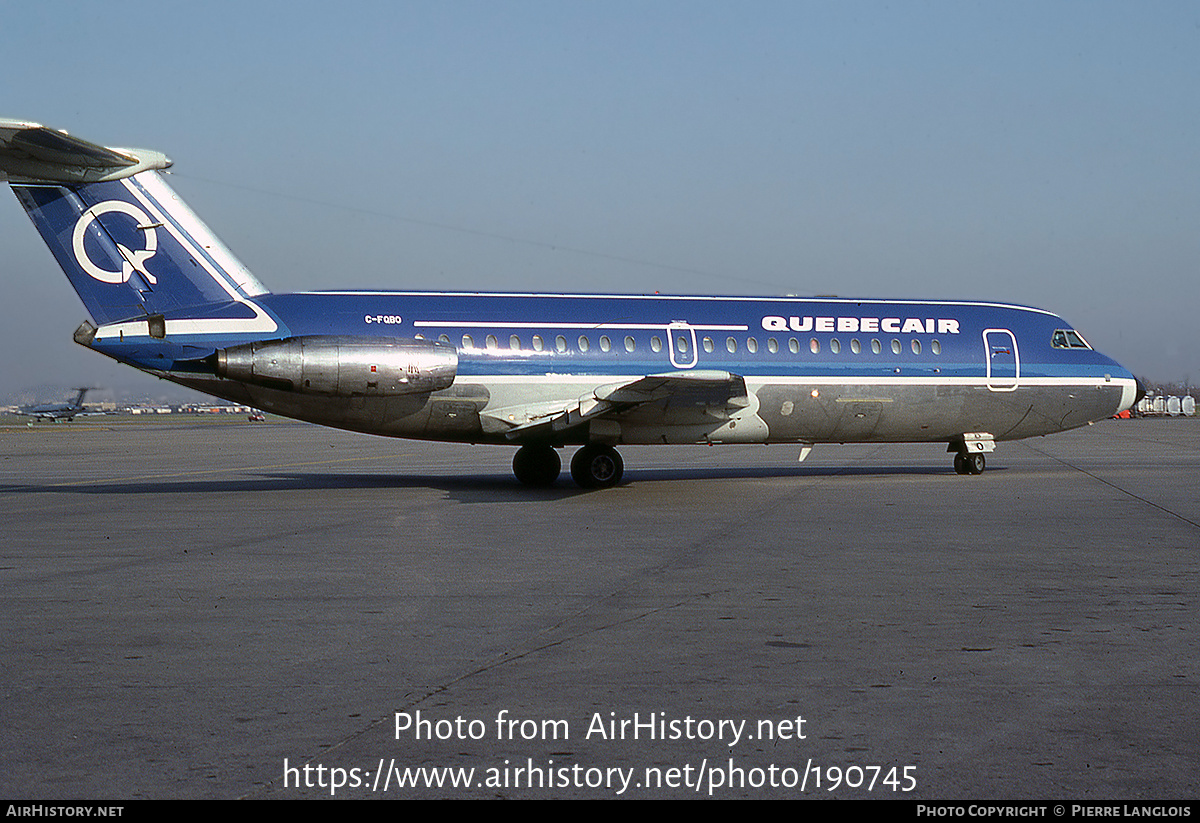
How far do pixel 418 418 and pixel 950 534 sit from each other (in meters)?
9.89

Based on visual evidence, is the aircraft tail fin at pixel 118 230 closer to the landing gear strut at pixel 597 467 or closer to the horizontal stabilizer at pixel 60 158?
the horizontal stabilizer at pixel 60 158

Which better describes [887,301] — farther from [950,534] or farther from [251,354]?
[251,354]

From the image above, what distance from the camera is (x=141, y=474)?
2566cm

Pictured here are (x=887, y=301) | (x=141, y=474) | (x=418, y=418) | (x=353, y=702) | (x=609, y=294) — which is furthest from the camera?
(x=141, y=474)

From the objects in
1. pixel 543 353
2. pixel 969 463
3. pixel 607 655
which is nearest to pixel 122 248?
pixel 543 353

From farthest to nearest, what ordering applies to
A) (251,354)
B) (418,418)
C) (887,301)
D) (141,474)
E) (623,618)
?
(141,474) → (887,301) → (418,418) → (251,354) → (623,618)

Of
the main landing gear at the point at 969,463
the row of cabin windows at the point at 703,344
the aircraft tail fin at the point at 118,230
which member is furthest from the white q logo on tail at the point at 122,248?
the main landing gear at the point at 969,463

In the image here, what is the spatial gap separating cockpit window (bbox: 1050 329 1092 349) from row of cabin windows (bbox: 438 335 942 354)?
3.14 m

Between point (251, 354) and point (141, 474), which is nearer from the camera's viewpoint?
point (251, 354)

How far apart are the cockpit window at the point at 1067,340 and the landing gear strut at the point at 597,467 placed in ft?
34.9

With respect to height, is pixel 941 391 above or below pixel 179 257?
below

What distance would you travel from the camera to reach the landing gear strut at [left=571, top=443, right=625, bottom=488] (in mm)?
19578

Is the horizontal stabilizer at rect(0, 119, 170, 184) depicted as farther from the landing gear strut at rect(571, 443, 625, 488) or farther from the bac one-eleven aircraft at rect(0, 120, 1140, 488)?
the landing gear strut at rect(571, 443, 625, 488)
